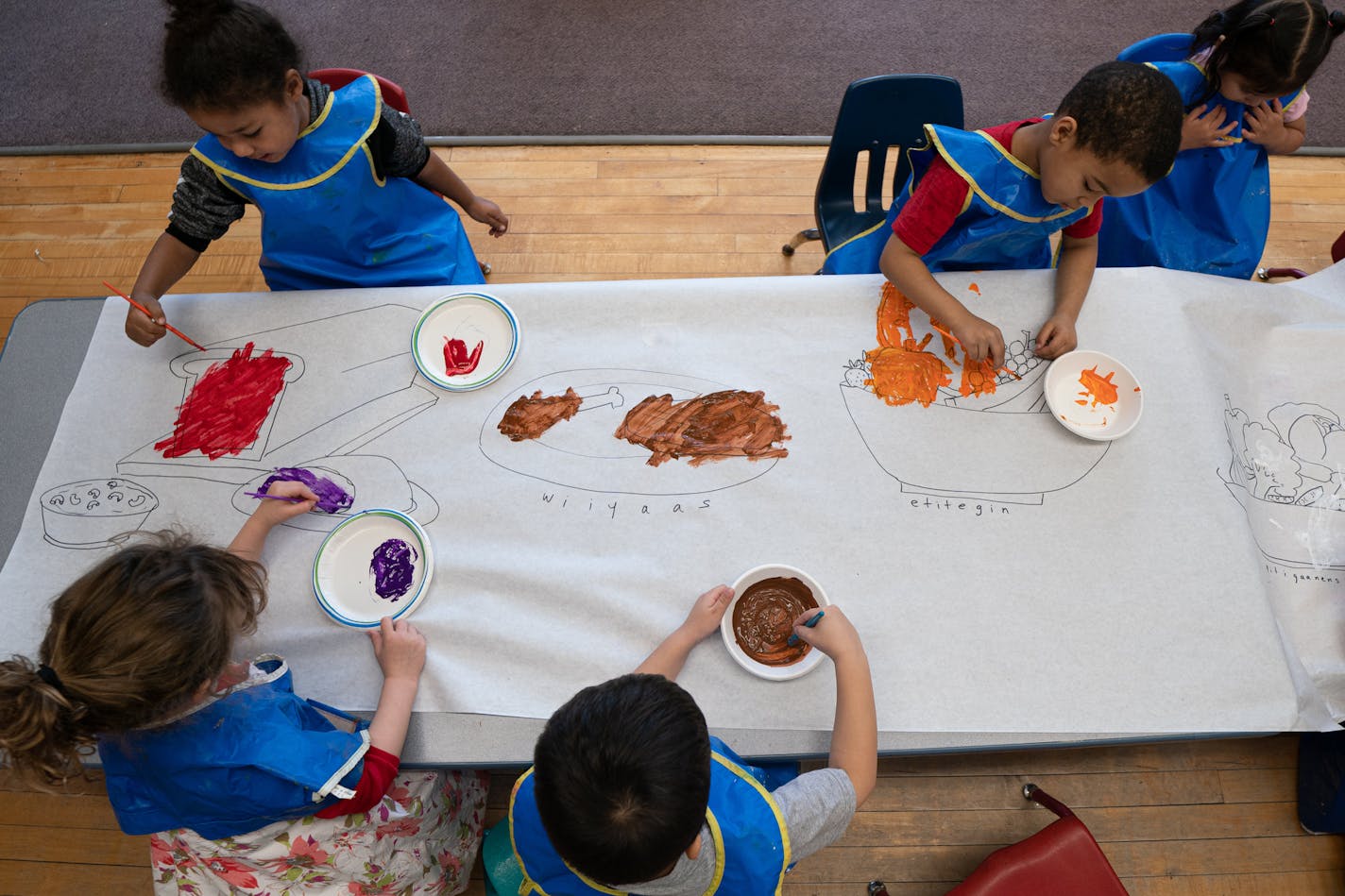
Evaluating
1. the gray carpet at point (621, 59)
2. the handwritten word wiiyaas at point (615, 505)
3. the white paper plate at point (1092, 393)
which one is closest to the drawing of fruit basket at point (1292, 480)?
the white paper plate at point (1092, 393)

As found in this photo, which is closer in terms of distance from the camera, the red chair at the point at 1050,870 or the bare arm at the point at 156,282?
the red chair at the point at 1050,870

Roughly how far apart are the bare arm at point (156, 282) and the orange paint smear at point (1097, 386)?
5.68ft

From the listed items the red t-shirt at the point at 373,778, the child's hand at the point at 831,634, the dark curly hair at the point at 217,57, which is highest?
the dark curly hair at the point at 217,57

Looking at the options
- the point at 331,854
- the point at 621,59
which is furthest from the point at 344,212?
the point at 621,59

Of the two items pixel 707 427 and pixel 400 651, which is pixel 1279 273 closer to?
pixel 707 427

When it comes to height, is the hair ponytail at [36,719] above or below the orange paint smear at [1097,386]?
below

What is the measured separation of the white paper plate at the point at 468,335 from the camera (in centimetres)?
144

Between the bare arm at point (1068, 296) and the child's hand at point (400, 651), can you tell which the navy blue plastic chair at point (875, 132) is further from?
the child's hand at point (400, 651)

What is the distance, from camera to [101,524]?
138 centimetres

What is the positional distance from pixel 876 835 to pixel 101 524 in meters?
1.73

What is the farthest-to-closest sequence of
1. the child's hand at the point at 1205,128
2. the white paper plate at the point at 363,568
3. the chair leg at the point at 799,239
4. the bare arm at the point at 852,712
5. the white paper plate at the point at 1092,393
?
the chair leg at the point at 799,239
the child's hand at the point at 1205,128
the white paper plate at the point at 1092,393
the white paper plate at the point at 363,568
the bare arm at the point at 852,712

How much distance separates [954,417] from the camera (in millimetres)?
1399

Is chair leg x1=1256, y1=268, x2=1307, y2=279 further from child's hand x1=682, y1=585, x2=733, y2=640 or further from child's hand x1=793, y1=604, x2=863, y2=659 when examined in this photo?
child's hand x1=682, y1=585, x2=733, y2=640

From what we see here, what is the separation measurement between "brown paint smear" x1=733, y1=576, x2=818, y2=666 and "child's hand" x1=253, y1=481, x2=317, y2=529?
76 centimetres
